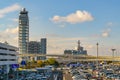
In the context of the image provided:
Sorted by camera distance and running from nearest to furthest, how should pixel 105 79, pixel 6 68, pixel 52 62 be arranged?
pixel 105 79 → pixel 6 68 → pixel 52 62

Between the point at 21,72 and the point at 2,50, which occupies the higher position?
the point at 2,50

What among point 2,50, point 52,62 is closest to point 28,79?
point 2,50

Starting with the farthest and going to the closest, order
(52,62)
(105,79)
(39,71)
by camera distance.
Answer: (52,62), (39,71), (105,79)

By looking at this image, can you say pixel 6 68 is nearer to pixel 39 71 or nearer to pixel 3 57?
pixel 3 57

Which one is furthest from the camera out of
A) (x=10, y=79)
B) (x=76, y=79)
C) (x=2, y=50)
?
(x=2, y=50)

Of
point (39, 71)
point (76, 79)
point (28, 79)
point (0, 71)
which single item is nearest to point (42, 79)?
point (28, 79)

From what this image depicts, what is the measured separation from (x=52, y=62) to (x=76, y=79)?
110 m

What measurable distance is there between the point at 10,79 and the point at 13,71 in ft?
62.0

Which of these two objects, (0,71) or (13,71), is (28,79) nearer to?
(0,71)

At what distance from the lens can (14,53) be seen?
371ft

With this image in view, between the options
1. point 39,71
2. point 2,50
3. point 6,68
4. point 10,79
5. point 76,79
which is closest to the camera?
A: point 76,79

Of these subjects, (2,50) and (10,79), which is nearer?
(10,79)

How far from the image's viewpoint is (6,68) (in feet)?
320

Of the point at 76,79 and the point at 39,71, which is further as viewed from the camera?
the point at 39,71
